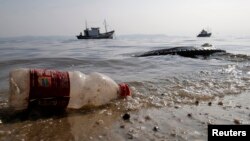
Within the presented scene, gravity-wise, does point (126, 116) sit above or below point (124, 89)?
below

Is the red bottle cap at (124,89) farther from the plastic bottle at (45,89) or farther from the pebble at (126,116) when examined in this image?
the pebble at (126,116)

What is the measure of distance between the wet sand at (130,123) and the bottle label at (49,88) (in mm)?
221

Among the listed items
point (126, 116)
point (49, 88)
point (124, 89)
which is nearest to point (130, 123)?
point (126, 116)

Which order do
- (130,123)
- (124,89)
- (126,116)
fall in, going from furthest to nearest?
1. (124,89)
2. (126,116)
3. (130,123)

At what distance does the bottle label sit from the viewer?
3.43m

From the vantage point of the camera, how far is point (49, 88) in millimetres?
3469

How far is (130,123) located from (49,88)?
105cm

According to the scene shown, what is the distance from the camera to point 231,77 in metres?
6.72

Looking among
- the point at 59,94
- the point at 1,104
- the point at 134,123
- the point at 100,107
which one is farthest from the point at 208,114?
the point at 1,104

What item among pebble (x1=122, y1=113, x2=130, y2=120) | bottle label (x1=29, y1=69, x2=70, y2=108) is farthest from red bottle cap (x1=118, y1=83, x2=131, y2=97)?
bottle label (x1=29, y1=69, x2=70, y2=108)

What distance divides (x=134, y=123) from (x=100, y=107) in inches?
34.5
